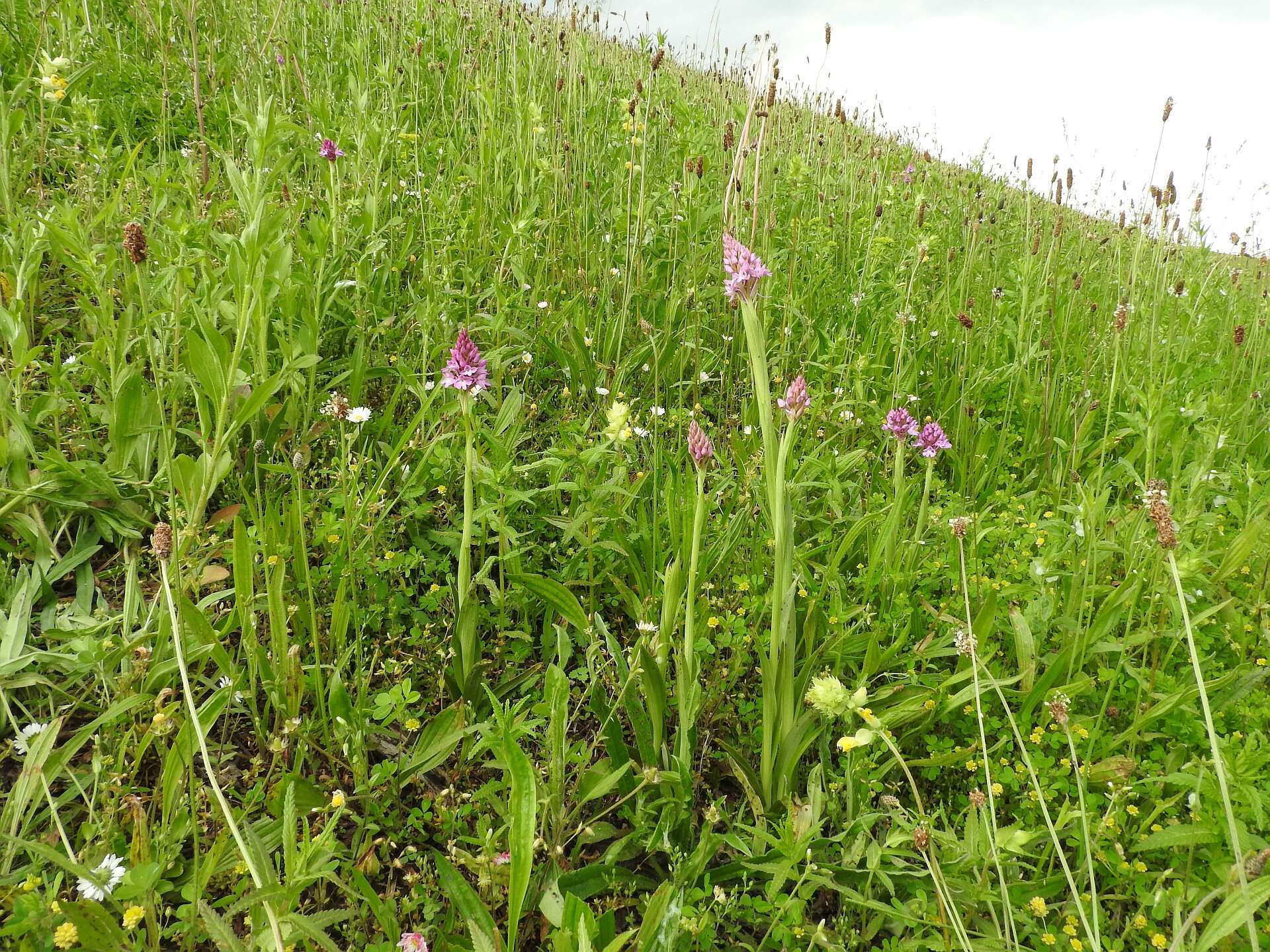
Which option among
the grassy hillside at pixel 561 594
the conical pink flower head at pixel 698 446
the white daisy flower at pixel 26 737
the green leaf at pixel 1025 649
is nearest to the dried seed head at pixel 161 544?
the grassy hillside at pixel 561 594

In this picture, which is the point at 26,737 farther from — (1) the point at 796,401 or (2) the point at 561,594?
(1) the point at 796,401

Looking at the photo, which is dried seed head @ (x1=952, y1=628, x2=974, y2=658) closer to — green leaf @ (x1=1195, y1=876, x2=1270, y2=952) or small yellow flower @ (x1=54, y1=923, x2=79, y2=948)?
green leaf @ (x1=1195, y1=876, x2=1270, y2=952)

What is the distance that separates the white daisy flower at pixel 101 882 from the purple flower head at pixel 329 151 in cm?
192

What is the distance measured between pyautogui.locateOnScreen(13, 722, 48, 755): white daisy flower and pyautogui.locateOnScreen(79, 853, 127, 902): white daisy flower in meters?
0.26

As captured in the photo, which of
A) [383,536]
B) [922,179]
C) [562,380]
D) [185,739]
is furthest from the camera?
[922,179]

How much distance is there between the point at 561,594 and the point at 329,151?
163 centimetres

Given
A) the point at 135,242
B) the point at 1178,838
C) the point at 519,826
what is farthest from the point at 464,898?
the point at 135,242

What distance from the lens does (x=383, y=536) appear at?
162 centimetres

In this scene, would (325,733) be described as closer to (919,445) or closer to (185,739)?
(185,739)

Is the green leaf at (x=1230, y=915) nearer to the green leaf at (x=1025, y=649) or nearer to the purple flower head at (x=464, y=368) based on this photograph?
the green leaf at (x=1025, y=649)

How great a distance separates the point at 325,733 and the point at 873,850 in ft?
3.02

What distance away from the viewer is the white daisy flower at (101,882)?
0.96m

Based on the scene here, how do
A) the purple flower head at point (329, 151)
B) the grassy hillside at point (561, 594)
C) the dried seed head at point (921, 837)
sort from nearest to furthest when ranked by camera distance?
the dried seed head at point (921, 837), the grassy hillside at point (561, 594), the purple flower head at point (329, 151)

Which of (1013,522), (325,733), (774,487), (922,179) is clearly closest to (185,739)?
(325,733)
